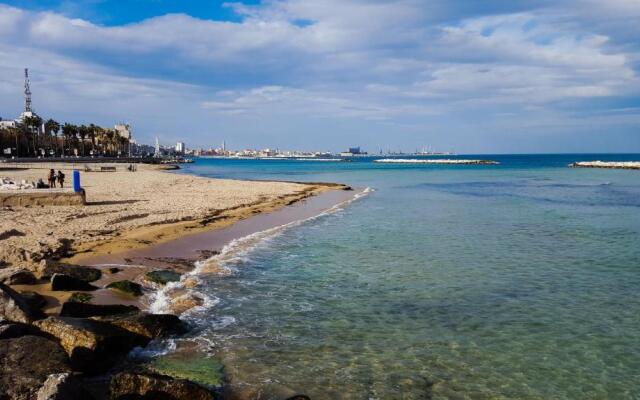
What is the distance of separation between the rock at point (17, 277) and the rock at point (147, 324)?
12.6ft

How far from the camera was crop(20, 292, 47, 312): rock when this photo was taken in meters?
9.93

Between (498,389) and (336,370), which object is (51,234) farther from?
(498,389)

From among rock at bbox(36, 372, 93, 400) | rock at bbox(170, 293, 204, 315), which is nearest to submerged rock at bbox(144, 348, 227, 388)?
rock at bbox(36, 372, 93, 400)

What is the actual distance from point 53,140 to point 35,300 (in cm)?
15928

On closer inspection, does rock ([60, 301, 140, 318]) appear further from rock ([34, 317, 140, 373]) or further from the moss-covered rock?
the moss-covered rock

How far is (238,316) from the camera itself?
1081 centimetres

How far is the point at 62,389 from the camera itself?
579 centimetres

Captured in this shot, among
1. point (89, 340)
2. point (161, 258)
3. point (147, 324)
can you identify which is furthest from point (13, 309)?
point (161, 258)

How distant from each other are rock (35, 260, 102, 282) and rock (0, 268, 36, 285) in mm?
322

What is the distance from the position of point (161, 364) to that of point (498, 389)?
5380mm

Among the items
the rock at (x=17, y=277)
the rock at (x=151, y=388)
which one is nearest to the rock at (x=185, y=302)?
the rock at (x=17, y=277)

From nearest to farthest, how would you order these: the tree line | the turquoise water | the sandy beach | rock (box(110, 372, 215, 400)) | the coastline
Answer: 1. rock (box(110, 372, 215, 400))
2. the coastline
3. the turquoise water
4. the sandy beach
5. the tree line

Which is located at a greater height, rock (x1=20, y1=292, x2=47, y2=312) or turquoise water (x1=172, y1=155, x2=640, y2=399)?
rock (x1=20, y1=292, x2=47, y2=312)

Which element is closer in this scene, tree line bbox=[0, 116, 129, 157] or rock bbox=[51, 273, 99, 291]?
rock bbox=[51, 273, 99, 291]
